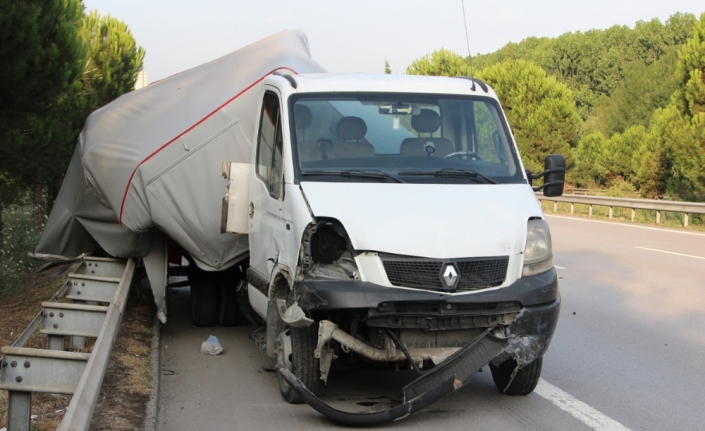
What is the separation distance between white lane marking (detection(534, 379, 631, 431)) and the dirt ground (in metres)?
2.88

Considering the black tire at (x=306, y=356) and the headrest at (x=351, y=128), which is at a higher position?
the headrest at (x=351, y=128)

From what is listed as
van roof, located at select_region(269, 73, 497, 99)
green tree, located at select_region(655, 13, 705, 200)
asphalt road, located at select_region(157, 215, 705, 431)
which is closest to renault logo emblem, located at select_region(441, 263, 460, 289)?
asphalt road, located at select_region(157, 215, 705, 431)

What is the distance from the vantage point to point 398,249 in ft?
17.9

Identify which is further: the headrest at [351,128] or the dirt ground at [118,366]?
the headrest at [351,128]

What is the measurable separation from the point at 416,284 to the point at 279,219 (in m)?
1.42

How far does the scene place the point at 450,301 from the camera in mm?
5422

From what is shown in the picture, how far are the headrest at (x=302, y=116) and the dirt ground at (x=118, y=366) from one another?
2.32 m

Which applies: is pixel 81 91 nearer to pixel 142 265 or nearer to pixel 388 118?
pixel 142 265

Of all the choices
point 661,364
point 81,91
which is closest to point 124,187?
point 661,364

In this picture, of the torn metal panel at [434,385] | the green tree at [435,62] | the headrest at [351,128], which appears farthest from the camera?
the green tree at [435,62]

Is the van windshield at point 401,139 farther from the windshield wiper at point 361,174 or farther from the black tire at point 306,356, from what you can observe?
the black tire at point 306,356

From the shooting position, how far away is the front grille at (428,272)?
17.9 ft

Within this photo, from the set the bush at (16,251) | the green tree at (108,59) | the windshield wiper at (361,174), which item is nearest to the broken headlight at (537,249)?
the windshield wiper at (361,174)

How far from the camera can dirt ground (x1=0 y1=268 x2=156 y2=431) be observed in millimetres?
5574
